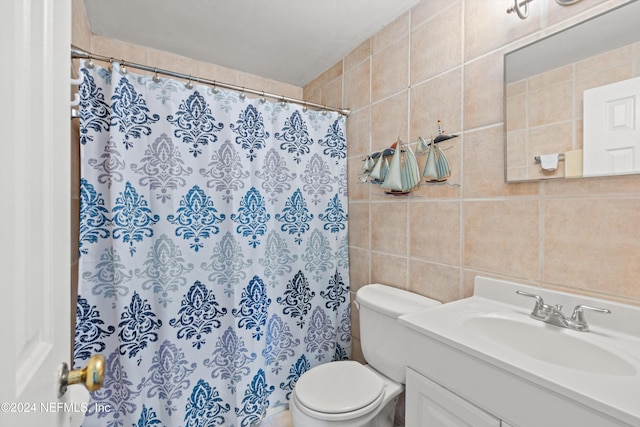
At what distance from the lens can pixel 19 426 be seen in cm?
32

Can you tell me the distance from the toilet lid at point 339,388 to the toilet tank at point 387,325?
0.08m

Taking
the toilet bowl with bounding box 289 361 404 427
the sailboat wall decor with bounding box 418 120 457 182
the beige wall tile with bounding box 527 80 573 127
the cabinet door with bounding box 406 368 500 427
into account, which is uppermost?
the beige wall tile with bounding box 527 80 573 127

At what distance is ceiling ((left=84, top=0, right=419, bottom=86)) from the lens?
1.48 metres

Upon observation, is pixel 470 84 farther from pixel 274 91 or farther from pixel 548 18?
pixel 274 91

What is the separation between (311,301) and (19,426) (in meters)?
1.52

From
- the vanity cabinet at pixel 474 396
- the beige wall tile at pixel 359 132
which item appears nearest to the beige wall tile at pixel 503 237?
the vanity cabinet at pixel 474 396

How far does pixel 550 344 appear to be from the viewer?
89 cm

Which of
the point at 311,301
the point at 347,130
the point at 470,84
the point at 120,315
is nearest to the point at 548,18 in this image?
the point at 470,84

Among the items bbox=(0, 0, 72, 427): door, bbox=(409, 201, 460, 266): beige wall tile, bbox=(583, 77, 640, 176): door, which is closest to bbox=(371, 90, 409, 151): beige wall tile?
bbox=(409, 201, 460, 266): beige wall tile

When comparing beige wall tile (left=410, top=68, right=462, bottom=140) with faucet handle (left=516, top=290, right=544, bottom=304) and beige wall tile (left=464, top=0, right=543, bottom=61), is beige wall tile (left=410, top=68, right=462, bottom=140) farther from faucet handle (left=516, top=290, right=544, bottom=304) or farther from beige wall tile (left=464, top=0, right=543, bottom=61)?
faucet handle (left=516, top=290, right=544, bottom=304)

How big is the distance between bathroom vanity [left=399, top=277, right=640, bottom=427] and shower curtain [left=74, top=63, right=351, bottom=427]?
90 centimetres

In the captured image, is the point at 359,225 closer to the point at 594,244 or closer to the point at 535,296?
the point at 535,296

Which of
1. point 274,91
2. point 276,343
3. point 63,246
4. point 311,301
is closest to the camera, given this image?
point 63,246

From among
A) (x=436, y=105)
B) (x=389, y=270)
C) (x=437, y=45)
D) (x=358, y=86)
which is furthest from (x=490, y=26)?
(x=389, y=270)
